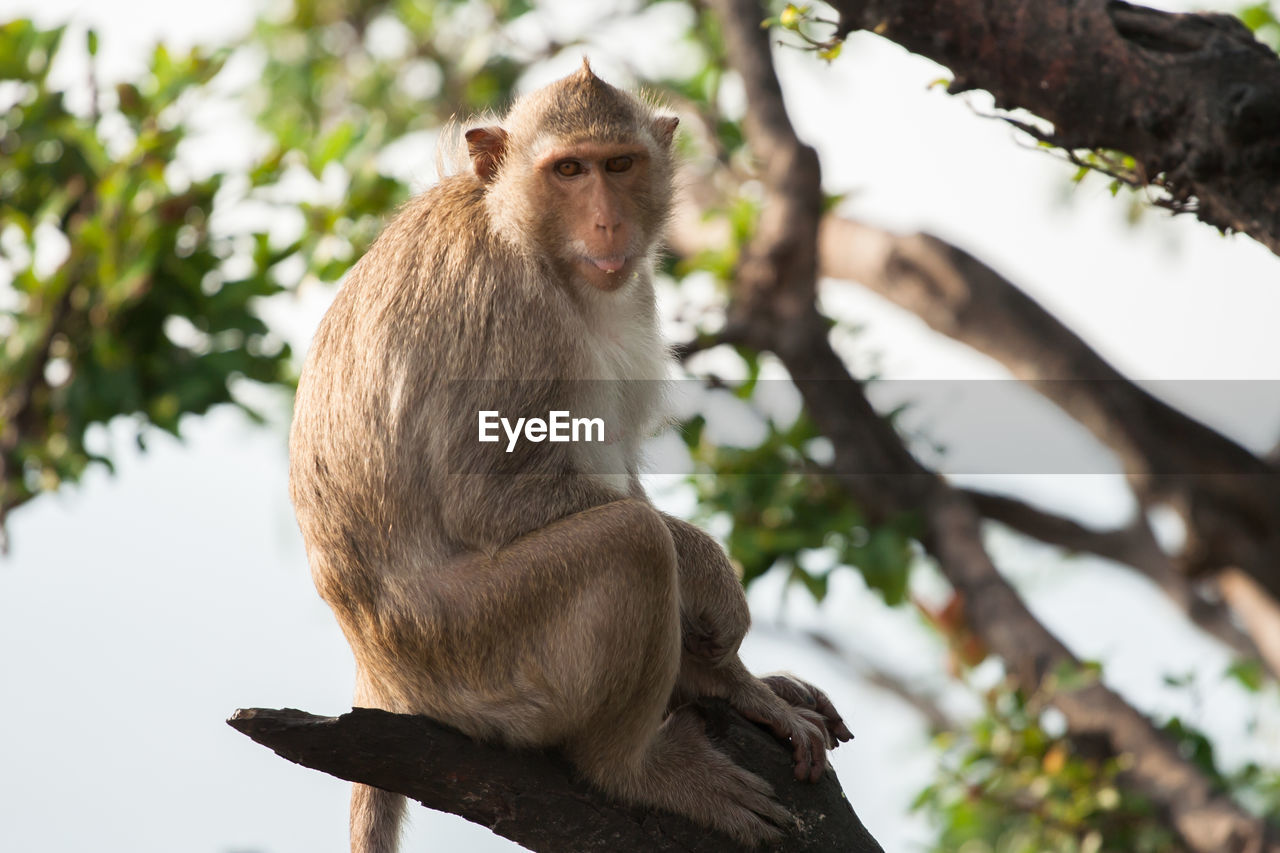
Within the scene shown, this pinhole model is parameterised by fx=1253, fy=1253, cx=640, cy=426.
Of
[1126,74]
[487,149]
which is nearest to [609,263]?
[487,149]

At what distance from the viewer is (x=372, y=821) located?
11.2ft

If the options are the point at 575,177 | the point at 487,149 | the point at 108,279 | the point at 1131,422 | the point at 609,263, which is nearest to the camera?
the point at 609,263

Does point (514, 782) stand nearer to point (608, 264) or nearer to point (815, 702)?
point (815, 702)

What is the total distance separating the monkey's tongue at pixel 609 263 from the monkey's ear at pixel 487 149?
1.51 ft

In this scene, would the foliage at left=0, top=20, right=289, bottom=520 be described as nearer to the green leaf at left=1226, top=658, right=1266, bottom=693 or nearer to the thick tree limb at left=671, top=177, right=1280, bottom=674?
the thick tree limb at left=671, top=177, right=1280, bottom=674

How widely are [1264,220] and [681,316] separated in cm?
328

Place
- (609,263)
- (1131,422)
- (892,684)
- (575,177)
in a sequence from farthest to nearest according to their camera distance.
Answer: (892,684) < (1131,422) < (575,177) < (609,263)

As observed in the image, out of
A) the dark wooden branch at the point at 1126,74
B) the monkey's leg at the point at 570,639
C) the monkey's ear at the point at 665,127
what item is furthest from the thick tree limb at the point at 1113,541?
the monkey's leg at the point at 570,639

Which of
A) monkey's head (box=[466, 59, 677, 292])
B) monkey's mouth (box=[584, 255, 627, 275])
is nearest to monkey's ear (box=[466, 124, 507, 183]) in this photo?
monkey's head (box=[466, 59, 677, 292])

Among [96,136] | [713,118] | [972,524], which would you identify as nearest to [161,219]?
[96,136]

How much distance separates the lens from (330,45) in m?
9.44

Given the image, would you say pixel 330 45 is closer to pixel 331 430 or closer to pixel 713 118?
pixel 713 118

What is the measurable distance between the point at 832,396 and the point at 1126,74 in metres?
3.05

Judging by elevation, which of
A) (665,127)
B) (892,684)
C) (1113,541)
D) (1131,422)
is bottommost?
(892,684)
